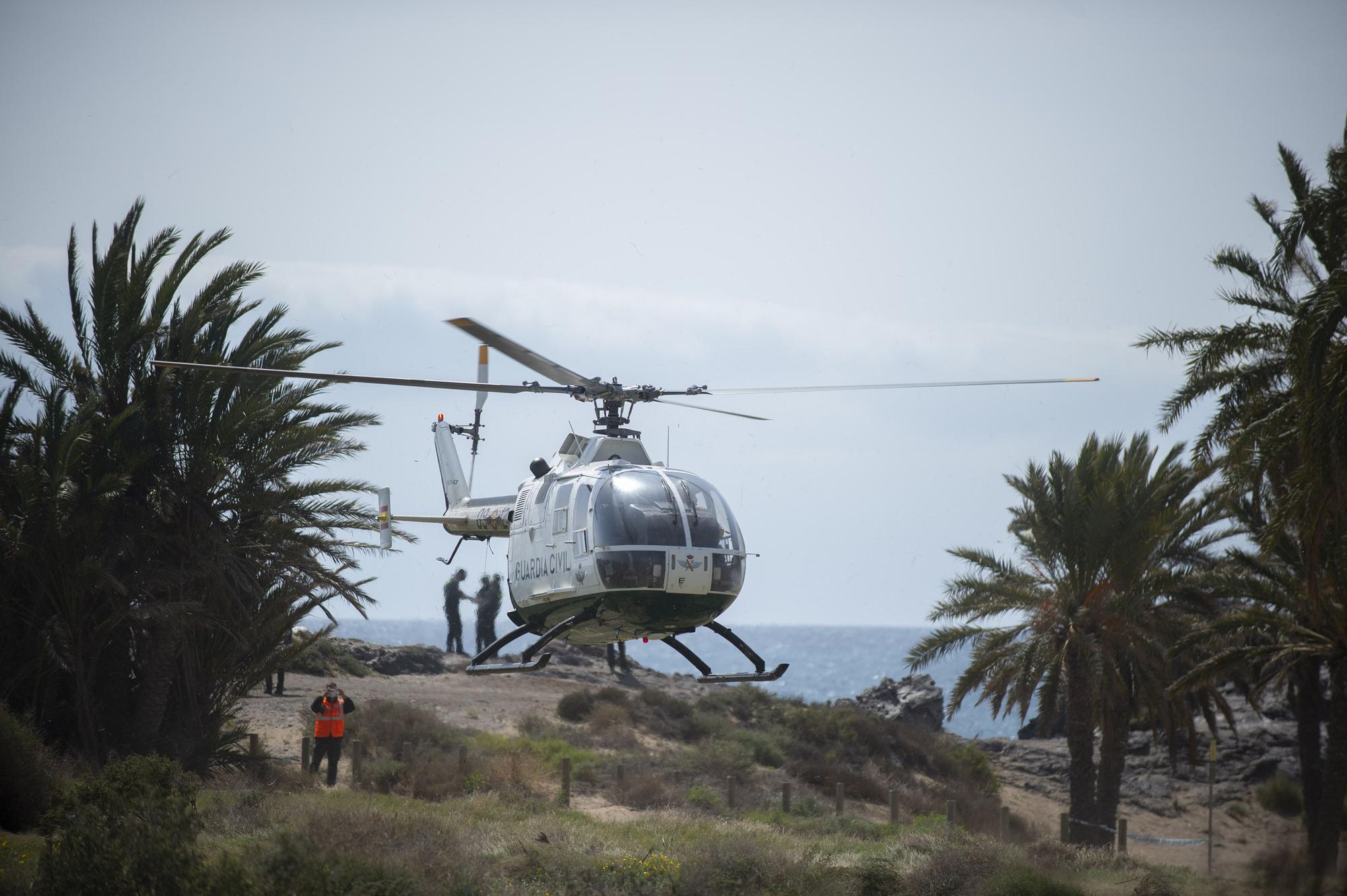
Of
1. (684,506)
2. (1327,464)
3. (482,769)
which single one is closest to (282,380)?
(482,769)

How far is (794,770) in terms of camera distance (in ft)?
93.2

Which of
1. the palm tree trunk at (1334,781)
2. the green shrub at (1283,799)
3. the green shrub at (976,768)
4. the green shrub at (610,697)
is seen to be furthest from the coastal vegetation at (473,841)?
the green shrub at (976,768)

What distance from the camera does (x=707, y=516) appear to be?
1303 centimetres

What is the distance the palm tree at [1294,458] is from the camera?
13414 millimetres

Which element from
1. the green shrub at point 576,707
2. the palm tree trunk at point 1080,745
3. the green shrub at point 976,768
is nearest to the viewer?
the palm tree trunk at point 1080,745

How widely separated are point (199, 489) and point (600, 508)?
8019 millimetres

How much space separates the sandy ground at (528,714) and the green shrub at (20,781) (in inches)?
226

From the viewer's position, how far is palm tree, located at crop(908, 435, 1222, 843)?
20922mm

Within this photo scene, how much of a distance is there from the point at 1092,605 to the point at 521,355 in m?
12.9

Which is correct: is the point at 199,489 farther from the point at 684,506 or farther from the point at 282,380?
the point at 684,506

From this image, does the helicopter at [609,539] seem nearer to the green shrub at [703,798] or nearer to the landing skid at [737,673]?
the landing skid at [737,673]

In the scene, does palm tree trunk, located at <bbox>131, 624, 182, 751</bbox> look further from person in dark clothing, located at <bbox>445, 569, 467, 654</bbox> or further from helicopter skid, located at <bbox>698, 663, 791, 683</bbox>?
person in dark clothing, located at <bbox>445, 569, 467, 654</bbox>

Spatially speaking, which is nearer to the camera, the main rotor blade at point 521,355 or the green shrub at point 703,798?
the main rotor blade at point 521,355

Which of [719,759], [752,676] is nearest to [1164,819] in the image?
[719,759]
